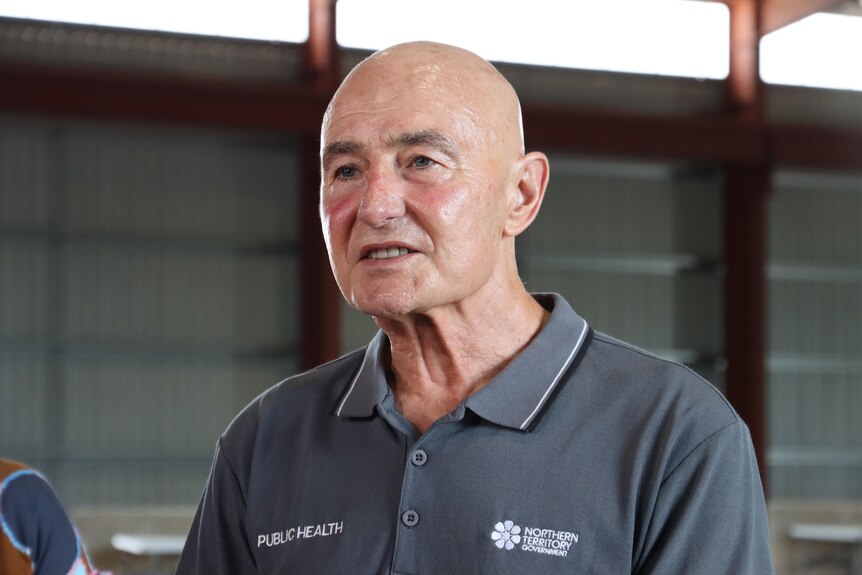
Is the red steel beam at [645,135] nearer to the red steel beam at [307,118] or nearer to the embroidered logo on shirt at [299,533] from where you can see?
the red steel beam at [307,118]

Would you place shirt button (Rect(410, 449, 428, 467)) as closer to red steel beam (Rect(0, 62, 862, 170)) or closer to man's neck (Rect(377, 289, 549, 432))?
man's neck (Rect(377, 289, 549, 432))

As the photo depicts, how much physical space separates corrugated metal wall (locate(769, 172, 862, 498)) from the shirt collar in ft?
32.9

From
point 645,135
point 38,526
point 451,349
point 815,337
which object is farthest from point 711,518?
point 815,337

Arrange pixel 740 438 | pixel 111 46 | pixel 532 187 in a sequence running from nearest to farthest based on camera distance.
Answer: pixel 740 438 → pixel 532 187 → pixel 111 46

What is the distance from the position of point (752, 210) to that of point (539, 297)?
30.9ft

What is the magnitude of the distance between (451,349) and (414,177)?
0.86 feet

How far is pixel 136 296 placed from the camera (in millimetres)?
9758

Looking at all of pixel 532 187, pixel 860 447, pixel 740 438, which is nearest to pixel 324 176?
pixel 532 187

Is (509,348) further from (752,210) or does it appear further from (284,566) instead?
(752,210)

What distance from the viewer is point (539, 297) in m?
1.88

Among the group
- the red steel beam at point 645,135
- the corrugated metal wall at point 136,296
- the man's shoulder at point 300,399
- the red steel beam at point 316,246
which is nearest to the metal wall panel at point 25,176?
the corrugated metal wall at point 136,296

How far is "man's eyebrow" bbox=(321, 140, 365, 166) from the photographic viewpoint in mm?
1628

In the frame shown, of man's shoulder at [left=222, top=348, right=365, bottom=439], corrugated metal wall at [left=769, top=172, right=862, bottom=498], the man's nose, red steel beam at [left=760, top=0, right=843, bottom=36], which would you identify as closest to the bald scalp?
the man's nose

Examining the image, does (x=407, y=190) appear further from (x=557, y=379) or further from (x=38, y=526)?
(x=38, y=526)
